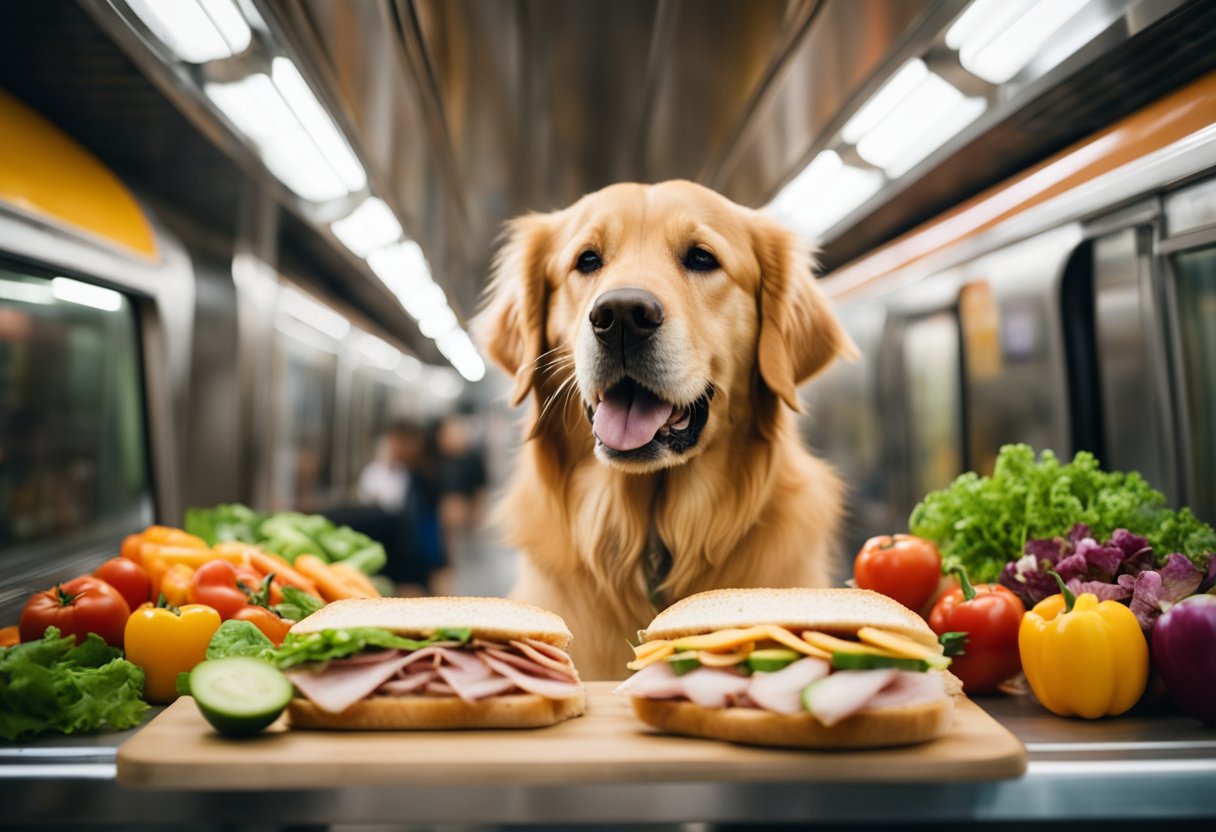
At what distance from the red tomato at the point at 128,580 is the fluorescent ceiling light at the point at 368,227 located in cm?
220

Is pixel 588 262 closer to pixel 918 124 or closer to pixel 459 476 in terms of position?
pixel 918 124

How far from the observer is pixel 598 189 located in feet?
7.27

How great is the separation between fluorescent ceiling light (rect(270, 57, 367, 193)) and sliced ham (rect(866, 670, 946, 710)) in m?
2.44

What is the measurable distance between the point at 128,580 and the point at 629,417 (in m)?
1.32

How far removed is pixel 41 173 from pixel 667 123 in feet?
7.26

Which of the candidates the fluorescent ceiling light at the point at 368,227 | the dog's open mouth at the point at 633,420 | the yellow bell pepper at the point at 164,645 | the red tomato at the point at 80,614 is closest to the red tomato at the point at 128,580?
the red tomato at the point at 80,614

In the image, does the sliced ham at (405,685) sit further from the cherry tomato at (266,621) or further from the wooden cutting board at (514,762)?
the cherry tomato at (266,621)

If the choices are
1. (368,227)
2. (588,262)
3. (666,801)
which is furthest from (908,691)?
(368,227)

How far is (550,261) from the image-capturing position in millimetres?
2213

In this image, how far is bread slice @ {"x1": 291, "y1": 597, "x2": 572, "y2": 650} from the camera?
1.55m

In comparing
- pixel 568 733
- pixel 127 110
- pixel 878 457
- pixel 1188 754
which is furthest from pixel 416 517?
pixel 1188 754

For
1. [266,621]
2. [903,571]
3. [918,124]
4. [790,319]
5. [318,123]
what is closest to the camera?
[266,621]

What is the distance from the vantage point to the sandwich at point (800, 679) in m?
1.35

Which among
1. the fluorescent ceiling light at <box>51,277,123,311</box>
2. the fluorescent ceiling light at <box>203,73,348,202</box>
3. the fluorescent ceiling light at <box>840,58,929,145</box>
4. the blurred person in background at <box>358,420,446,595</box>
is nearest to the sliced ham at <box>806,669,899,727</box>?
the fluorescent ceiling light at <box>840,58,929,145</box>
